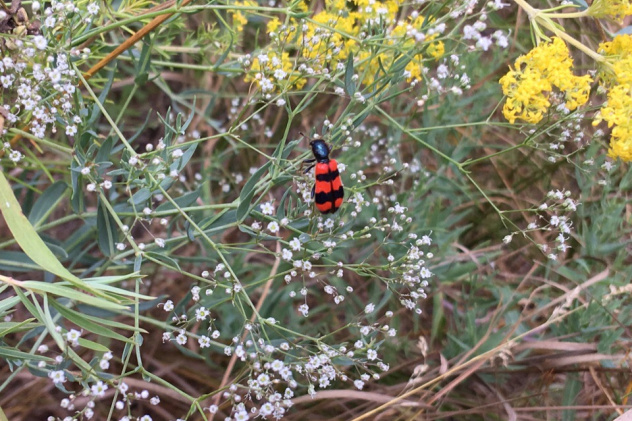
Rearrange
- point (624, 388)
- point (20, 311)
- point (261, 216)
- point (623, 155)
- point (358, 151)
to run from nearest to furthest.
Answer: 1. point (623, 155)
2. point (261, 216)
3. point (624, 388)
4. point (358, 151)
5. point (20, 311)

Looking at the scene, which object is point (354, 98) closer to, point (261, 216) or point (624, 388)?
point (261, 216)

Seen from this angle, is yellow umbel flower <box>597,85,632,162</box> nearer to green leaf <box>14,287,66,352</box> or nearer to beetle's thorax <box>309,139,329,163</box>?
beetle's thorax <box>309,139,329,163</box>

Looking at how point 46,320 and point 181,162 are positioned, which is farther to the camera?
point 181,162

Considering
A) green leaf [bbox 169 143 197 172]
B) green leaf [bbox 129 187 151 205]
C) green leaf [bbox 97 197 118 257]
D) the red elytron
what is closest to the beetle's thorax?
the red elytron

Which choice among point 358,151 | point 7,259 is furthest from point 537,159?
point 7,259

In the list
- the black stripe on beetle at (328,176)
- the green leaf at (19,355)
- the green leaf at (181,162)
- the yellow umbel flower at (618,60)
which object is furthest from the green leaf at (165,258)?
the yellow umbel flower at (618,60)

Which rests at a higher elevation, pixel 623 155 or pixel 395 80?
pixel 395 80

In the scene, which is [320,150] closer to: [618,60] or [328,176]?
[328,176]

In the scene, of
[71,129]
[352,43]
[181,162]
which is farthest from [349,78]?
[71,129]
